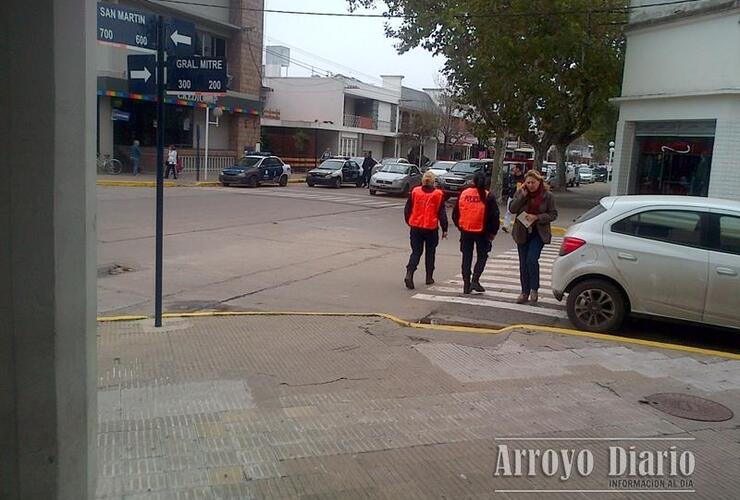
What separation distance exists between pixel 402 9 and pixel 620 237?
2085 cm

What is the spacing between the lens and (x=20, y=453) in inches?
108

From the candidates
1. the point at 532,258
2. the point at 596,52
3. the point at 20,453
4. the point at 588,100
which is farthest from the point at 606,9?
the point at 20,453

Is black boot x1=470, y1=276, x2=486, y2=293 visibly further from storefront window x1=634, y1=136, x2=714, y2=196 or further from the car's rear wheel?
storefront window x1=634, y1=136, x2=714, y2=196

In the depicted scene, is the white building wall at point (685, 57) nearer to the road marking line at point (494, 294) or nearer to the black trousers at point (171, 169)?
the road marking line at point (494, 294)

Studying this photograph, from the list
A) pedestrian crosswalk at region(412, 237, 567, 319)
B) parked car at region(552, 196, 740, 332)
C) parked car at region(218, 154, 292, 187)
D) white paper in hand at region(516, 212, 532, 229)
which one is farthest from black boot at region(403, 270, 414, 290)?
parked car at region(218, 154, 292, 187)

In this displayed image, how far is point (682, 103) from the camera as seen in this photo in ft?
55.0

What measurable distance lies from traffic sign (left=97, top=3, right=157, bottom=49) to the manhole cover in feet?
17.4

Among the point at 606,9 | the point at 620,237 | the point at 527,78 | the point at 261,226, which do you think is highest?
the point at 606,9

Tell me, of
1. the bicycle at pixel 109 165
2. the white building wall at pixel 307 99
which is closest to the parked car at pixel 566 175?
the white building wall at pixel 307 99

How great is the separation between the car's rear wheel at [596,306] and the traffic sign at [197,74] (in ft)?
14.7

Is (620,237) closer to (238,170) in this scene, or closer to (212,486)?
(212,486)

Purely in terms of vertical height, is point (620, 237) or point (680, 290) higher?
point (620, 237)

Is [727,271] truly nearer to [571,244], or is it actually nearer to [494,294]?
[571,244]

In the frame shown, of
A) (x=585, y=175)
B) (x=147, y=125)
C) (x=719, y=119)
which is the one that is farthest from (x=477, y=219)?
(x=585, y=175)
